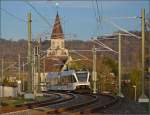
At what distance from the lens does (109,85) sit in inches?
2621

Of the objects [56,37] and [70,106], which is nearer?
[70,106]

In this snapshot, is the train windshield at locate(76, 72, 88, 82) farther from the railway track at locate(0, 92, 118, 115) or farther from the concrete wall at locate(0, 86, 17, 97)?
the railway track at locate(0, 92, 118, 115)

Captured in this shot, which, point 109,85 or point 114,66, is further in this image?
point 114,66

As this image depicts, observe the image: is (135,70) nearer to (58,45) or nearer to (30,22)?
(58,45)

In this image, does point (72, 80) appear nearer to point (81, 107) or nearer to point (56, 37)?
point (56, 37)

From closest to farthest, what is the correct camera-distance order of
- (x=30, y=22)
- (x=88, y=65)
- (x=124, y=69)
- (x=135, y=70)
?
(x=30, y=22)
(x=135, y=70)
(x=124, y=69)
(x=88, y=65)

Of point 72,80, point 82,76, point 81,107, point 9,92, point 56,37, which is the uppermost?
point 56,37

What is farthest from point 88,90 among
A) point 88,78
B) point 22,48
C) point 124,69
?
point 124,69

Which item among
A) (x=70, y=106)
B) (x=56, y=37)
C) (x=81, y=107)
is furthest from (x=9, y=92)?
(x=81, y=107)

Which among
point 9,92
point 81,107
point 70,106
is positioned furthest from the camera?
point 9,92

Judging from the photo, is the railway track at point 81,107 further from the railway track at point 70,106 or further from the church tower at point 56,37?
the church tower at point 56,37

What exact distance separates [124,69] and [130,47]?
15.5 m

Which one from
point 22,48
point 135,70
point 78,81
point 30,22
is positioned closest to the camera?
point 30,22

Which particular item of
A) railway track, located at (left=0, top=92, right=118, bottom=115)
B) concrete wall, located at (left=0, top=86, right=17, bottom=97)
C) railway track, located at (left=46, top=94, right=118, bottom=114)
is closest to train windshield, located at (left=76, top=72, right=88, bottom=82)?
concrete wall, located at (left=0, top=86, right=17, bottom=97)
